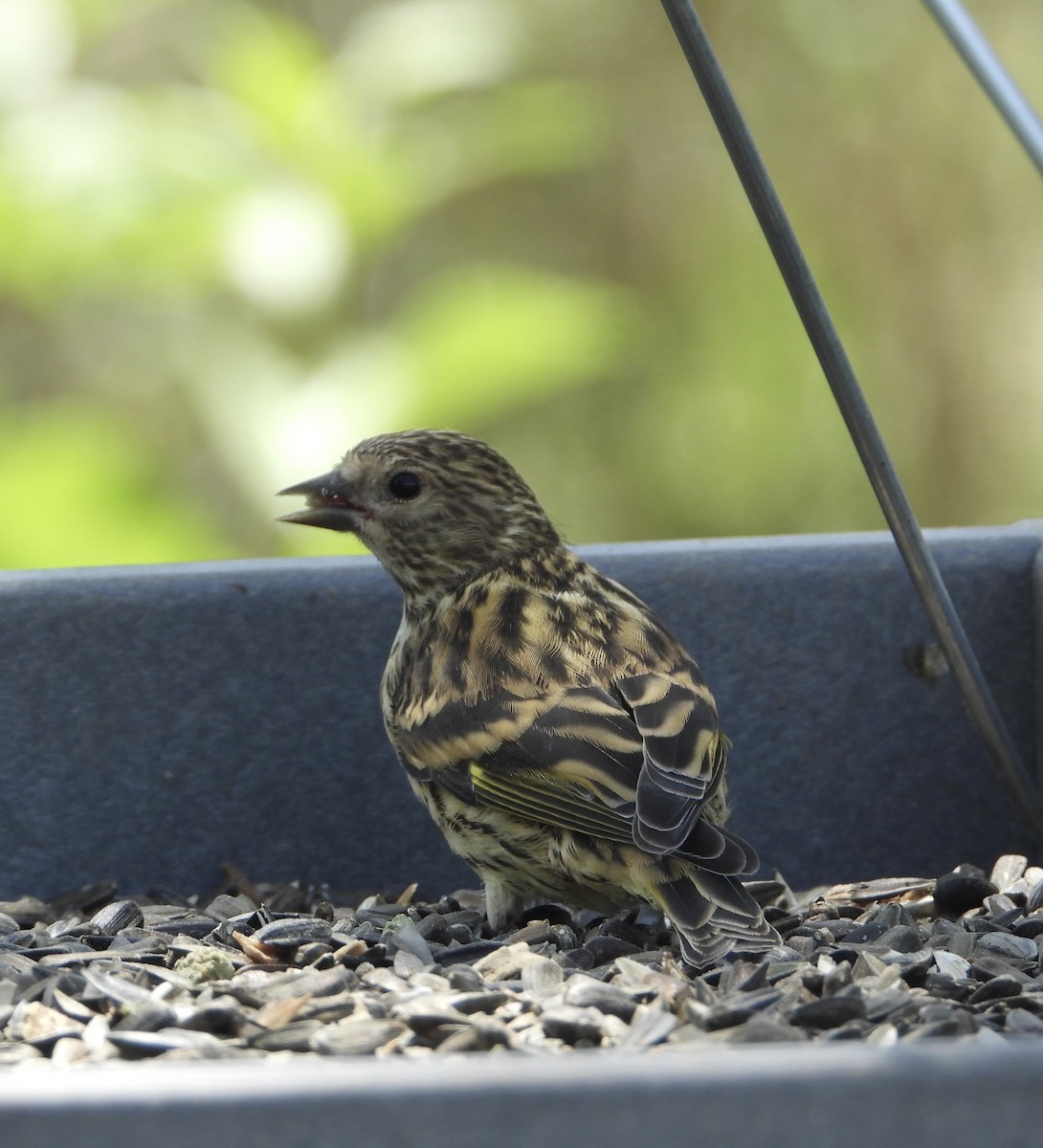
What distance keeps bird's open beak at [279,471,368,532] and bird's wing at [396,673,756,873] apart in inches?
21.4

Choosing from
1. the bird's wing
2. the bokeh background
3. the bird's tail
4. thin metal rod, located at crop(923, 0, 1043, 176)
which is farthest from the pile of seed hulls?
the bokeh background

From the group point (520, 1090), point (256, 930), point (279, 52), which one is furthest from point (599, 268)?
point (520, 1090)

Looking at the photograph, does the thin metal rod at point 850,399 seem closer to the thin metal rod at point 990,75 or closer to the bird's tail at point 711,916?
the thin metal rod at point 990,75

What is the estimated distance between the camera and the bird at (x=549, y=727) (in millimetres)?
2254

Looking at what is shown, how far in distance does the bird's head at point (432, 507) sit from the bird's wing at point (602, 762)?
0.48 m

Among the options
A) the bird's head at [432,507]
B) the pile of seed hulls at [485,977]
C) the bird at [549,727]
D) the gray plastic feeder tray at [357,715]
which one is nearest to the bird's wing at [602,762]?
the bird at [549,727]

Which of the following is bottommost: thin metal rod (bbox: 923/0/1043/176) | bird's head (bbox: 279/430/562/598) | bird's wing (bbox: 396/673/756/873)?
bird's wing (bbox: 396/673/756/873)

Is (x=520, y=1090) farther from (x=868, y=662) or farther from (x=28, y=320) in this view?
(x=28, y=320)

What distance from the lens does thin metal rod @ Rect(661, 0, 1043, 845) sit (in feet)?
7.04

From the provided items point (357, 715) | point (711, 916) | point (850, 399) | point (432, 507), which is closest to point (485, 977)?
point (711, 916)

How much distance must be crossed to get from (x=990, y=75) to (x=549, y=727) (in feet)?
3.31

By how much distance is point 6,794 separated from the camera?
2.69 metres

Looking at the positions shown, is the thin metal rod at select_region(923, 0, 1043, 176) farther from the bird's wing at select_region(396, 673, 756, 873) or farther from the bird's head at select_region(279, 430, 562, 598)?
the bird's head at select_region(279, 430, 562, 598)

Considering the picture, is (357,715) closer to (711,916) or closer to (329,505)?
(329,505)
